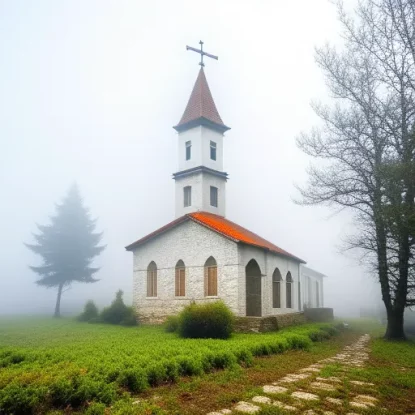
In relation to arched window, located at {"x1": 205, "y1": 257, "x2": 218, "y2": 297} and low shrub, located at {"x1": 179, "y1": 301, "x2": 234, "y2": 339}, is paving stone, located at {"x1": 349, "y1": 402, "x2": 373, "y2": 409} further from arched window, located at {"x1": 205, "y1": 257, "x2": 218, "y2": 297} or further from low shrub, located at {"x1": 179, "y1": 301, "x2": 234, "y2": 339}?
arched window, located at {"x1": 205, "y1": 257, "x2": 218, "y2": 297}

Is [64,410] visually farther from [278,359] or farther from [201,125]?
[201,125]

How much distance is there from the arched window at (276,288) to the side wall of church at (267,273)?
31 centimetres

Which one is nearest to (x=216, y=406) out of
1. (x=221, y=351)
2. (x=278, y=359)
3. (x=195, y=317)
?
(x=221, y=351)

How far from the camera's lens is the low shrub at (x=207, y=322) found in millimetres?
15781

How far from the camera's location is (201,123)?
27.6 m

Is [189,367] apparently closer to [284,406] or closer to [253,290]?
[284,406]

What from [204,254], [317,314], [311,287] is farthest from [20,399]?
[311,287]

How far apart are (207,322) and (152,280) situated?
929cm

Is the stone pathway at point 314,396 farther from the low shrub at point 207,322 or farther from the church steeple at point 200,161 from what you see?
the church steeple at point 200,161

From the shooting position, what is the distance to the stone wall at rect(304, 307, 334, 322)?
89.6 feet

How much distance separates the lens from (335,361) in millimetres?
12727

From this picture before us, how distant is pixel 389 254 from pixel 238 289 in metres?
7.86

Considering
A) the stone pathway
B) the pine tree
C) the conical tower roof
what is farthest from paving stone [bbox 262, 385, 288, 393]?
the pine tree

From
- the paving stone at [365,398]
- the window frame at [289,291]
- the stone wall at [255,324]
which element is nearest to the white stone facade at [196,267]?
the window frame at [289,291]
